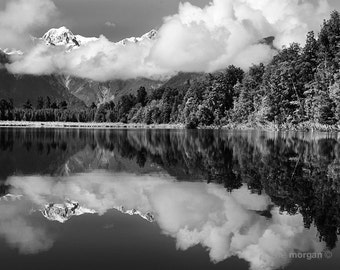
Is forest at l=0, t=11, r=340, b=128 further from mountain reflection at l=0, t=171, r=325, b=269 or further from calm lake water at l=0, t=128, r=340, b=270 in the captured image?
mountain reflection at l=0, t=171, r=325, b=269

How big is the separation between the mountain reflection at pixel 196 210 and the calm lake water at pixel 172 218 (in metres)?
A: 0.04

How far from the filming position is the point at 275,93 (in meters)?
138

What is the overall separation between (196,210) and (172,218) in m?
2.11

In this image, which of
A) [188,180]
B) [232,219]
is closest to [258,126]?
[188,180]

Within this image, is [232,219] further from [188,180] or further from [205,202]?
[188,180]

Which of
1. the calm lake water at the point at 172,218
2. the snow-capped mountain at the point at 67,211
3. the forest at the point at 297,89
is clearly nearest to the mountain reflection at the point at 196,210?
the calm lake water at the point at 172,218

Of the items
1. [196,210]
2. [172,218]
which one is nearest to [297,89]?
[196,210]

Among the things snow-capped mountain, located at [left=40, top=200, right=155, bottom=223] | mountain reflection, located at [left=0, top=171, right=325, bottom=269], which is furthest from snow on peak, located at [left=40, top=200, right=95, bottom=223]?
mountain reflection, located at [left=0, top=171, right=325, bottom=269]

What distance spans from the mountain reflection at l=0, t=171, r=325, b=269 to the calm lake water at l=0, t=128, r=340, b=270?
4 cm

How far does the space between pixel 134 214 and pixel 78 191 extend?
760cm

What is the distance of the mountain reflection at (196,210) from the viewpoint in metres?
16.4

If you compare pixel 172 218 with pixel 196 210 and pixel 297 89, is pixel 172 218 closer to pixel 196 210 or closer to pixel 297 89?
pixel 196 210

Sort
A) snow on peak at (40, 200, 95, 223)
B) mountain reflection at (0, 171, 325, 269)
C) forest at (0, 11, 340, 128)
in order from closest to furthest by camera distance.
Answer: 1. mountain reflection at (0, 171, 325, 269)
2. snow on peak at (40, 200, 95, 223)
3. forest at (0, 11, 340, 128)

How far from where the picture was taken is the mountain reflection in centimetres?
1641
